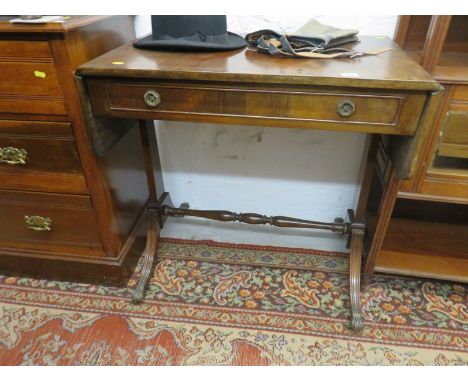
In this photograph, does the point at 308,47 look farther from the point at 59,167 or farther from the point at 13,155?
the point at 13,155

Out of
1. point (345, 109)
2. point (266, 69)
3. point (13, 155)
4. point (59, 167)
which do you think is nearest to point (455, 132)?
point (345, 109)

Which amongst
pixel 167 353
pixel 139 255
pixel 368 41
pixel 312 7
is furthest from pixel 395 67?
pixel 139 255

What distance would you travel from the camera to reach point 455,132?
1116mm

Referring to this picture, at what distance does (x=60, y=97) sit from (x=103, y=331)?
34.5 inches

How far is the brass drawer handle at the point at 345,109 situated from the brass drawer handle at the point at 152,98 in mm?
510

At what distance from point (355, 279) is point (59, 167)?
1232 mm

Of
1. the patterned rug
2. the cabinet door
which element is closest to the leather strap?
the cabinet door

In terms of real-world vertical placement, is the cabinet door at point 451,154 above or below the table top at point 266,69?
below

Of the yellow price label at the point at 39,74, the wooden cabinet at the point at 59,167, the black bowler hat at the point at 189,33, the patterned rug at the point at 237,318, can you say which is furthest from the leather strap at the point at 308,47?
the patterned rug at the point at 237,318

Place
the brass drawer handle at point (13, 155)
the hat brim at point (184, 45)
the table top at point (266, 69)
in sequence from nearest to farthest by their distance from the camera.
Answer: the table top at point (266, 69) → the hat brim at point (184, 45) → the brass drawer handle at point (13, 155)

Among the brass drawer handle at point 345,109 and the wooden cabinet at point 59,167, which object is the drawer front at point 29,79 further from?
the brass drawer handle at point 345,109

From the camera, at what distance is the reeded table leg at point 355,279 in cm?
135

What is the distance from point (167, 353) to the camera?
1267 millimetres

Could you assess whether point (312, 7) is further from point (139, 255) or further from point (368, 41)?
point (139, 255)
